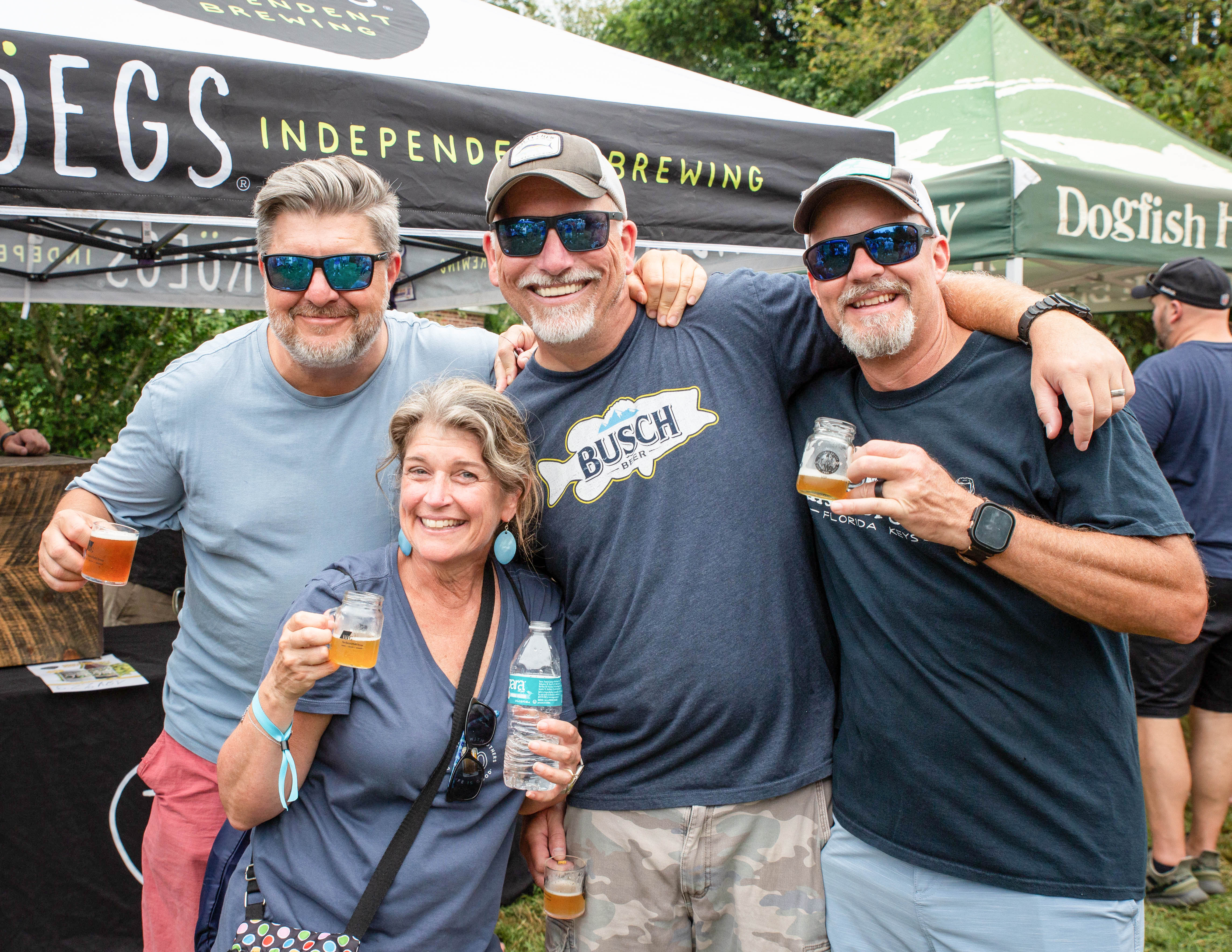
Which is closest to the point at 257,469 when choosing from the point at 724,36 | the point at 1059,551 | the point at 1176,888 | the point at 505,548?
the point at 505,548

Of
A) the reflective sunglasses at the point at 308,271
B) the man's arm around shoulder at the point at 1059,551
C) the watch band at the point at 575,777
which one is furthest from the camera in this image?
the reflective sunglasses at the point at 308,271

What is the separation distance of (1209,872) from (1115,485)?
3.56 meters

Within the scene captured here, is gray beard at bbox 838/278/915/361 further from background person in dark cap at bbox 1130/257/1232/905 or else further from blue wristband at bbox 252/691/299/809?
background person in dark cap at bbox 1130/257/1232/905

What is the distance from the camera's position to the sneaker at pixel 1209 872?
13.6 feet

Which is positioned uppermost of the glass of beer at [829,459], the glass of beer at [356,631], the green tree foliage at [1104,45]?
the green tree foliage at [1104,45]

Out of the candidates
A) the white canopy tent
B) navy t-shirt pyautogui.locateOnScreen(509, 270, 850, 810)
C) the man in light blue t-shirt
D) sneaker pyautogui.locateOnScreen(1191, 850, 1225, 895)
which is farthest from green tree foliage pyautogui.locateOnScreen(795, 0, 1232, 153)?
the man in light blue t-shirt

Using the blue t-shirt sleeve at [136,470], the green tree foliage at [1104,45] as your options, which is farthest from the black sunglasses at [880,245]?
the green tree foliage at [1104,45]

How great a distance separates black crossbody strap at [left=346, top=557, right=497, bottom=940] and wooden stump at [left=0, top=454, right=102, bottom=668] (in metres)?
1.92

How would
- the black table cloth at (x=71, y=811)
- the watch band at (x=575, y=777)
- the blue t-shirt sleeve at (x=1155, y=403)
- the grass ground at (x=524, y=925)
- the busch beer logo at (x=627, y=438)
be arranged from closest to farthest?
the watch band at (x=575, y=777) → the busch beer logo at (x=627, y=438) → the black table cloth at (x=71, y=811) → the grass ground at (x=524, y=925) → the blue t-shirt sleeve at (x=1155, y=403)

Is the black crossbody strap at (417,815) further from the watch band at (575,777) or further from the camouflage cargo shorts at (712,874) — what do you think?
the camouflage cargo shorts at (712,874)

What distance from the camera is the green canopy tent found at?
14.5 ft

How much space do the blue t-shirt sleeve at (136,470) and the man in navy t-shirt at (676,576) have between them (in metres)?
1.05

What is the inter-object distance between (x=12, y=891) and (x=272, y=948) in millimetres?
2095

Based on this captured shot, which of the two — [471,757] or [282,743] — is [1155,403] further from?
[282,743]
